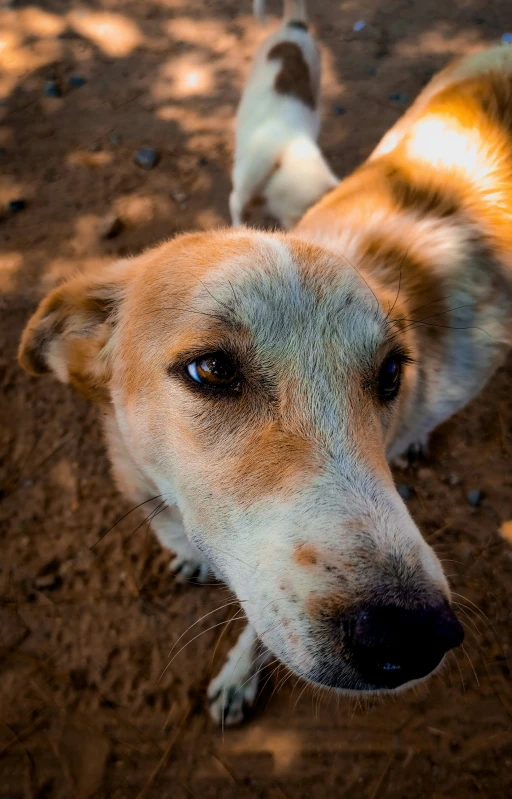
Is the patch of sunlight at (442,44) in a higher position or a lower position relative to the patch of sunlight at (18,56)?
higher

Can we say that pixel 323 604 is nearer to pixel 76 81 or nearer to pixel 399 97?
pixel 399 97

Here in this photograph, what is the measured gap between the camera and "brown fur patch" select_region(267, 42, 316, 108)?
13.8ft

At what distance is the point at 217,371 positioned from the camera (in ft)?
5.12

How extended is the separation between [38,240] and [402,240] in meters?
3.02

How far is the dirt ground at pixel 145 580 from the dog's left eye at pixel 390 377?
0.88 m

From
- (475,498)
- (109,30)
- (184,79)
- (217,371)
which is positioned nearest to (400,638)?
(217,371)

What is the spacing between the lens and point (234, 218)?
14.0ft

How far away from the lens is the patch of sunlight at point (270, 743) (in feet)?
7.69

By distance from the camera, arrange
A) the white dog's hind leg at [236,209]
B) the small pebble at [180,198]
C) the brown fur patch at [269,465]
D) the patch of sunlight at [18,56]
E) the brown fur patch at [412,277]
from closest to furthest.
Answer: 1. the brown fur patch at [269,465]
2. the brown fur patch at [412,277]
3. the white dog's hind leg at [236,209]
4. the small pebble at [180,198]
5. the patch of sunlight at [18,56]

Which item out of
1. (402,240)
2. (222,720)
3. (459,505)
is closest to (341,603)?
(222,720)

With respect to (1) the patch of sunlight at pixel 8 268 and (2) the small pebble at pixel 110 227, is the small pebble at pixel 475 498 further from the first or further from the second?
(1) the patch of sunlight at pixel 8 268

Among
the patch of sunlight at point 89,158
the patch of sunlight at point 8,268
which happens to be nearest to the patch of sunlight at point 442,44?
the patch of sunlight at point 89,158

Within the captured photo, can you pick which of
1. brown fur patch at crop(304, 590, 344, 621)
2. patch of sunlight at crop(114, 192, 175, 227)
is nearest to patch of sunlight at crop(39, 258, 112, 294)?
patch of sunlight at crop(114, 192, 175, 227)

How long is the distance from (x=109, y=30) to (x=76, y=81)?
1024mm
